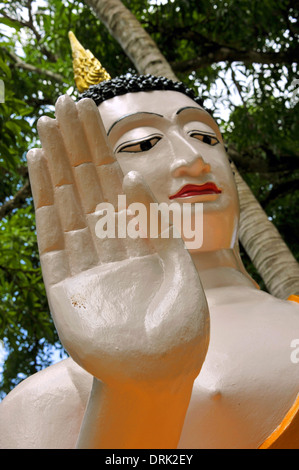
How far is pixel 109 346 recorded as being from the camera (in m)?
1.52

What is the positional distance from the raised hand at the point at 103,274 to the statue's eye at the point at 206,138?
0.74 metres

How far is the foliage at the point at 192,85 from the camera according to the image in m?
5.33

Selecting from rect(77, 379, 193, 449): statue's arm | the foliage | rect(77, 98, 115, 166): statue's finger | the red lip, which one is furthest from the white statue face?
the foliage

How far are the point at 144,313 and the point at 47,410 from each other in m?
0.59

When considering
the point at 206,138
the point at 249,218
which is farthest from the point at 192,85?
the point at 206,138

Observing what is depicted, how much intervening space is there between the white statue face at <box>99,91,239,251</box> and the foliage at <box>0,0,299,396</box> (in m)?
2.51

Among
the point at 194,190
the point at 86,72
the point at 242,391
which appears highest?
the point at 86,72

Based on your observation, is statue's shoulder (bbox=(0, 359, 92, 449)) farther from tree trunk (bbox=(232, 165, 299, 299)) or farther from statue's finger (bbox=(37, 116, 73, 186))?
tree trunk (bbox=(232, 165, 299, 299))

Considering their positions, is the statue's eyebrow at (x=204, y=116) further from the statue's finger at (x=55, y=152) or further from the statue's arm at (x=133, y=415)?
the statue's arm at (x=133, y=415)

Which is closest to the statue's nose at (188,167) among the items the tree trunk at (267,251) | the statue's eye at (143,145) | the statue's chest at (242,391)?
the statue's eye at (143,145)

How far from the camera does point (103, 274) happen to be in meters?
1.67

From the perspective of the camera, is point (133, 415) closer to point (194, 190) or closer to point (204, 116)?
point (194, 190)

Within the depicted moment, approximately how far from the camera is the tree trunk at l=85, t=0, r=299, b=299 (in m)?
3.40

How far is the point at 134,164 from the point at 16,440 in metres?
1.08
